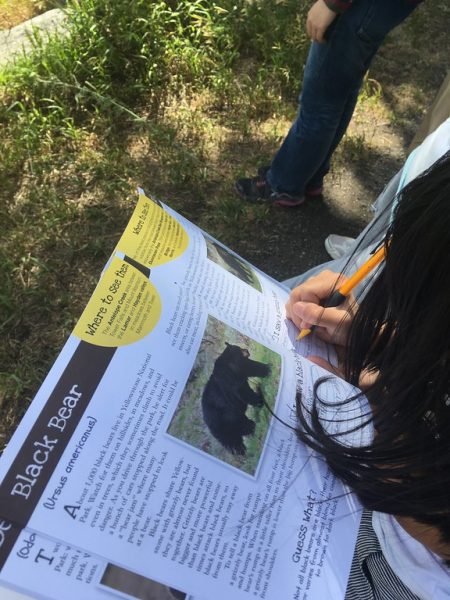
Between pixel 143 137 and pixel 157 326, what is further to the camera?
pixel 143 137

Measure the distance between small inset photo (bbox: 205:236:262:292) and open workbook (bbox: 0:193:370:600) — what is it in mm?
90

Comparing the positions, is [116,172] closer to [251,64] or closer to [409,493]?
[251,64]

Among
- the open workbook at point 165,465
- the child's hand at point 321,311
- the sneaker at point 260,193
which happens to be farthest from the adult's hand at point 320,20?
the open workbook at point 165,465

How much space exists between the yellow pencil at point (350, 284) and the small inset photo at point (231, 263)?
0.39 feet

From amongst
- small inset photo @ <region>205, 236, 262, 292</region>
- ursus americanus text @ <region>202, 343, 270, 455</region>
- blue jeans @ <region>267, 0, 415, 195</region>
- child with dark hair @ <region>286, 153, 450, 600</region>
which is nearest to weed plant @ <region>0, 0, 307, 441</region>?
blue jeans @ <region>267, 0, 415, 195</region>

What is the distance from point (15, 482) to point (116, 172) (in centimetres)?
148

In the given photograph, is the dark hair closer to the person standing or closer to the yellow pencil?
the yellow pencil

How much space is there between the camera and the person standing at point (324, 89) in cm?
140

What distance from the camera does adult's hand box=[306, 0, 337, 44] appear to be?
1.39 m

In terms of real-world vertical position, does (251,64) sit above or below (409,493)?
below

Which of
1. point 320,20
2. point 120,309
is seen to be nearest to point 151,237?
point 120,309

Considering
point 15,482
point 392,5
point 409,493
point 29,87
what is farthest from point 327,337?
point 29,87

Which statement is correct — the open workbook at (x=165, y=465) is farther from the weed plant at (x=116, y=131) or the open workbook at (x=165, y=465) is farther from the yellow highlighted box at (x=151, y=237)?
the weed plant at (x=116, y=131)

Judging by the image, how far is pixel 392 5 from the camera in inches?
54.7
